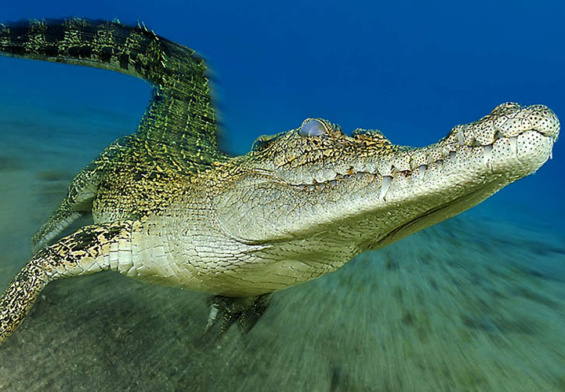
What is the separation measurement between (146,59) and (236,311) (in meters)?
3.11

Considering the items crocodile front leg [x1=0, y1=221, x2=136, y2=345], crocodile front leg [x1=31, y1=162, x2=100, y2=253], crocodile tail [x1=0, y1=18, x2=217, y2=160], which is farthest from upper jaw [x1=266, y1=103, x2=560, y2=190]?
crocodile front leg [x1=31, y1=162, x2=100, y2=253]

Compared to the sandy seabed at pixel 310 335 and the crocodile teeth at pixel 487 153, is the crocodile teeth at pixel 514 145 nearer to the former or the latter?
the crocodile teeth at pixel 487 153

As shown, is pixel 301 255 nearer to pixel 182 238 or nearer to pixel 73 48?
pixel 182 238

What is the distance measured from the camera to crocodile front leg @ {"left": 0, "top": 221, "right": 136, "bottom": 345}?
2154 mm

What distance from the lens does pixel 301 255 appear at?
1.93m

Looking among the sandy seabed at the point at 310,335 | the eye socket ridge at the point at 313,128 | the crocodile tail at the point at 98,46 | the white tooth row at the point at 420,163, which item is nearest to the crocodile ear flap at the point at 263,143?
the eye socket ridge at the point at 313,128

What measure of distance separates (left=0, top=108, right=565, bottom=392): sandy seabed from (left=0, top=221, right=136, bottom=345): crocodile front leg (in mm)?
308

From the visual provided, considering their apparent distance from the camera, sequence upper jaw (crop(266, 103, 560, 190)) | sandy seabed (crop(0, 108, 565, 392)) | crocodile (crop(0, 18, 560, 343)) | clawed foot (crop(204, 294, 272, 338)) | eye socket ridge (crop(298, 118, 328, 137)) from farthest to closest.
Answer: clawed foot (crop(204, 294, 272, 338)) < sandy seabed (crop(0, 108, 565, 392)) < eye socket ridge (crop(298, 118, 328, 137)) < crocodile (crop(0, 18, 560, 343)) < upper jaw (crop(266, 103, 560, 190))

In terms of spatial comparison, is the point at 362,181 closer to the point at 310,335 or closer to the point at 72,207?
the point at 310,335

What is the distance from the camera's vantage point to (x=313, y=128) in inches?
74.8

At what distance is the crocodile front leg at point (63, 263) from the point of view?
84.8 inches

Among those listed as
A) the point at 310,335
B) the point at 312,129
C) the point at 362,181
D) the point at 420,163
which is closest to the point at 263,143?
the point at 312,129

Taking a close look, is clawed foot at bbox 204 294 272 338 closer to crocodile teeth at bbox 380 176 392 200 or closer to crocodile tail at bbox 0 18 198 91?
crocodile teeth at bbox 380 176 392 200

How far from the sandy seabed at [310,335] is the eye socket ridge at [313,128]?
174 centimetres
